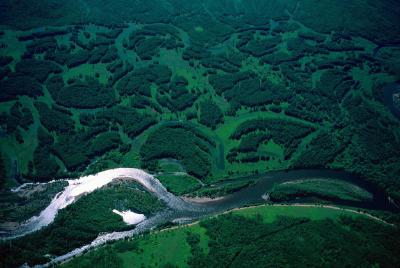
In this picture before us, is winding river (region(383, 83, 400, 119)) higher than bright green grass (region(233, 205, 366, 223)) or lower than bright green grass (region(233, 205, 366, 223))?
higher

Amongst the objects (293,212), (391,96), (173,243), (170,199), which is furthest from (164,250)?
(391,96)

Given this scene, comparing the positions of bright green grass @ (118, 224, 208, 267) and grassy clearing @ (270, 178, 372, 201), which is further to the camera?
grassy clearing @ (270, 178, 372, 201)

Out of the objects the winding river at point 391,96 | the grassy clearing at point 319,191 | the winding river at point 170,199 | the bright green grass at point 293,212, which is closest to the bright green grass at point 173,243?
the bright green grass at point 293,212

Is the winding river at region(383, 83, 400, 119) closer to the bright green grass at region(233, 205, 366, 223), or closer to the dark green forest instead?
the dark green forest

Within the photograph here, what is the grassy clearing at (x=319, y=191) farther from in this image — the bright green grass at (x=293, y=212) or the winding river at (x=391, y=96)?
the winding river at (x=391, y=96)

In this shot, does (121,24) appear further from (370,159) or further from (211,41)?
(370,159)

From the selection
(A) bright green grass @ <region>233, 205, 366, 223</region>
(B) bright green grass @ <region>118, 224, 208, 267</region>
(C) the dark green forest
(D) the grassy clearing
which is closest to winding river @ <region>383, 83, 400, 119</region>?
(C) the dark green forest

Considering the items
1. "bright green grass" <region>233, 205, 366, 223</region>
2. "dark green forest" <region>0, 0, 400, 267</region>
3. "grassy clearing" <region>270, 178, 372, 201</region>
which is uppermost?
"dark green forest" <region>0, 0, 400, 267</region>

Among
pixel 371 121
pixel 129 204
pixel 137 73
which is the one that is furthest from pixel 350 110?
pixel 129 204

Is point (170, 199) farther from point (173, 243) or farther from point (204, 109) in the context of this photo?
point (204, 109)
